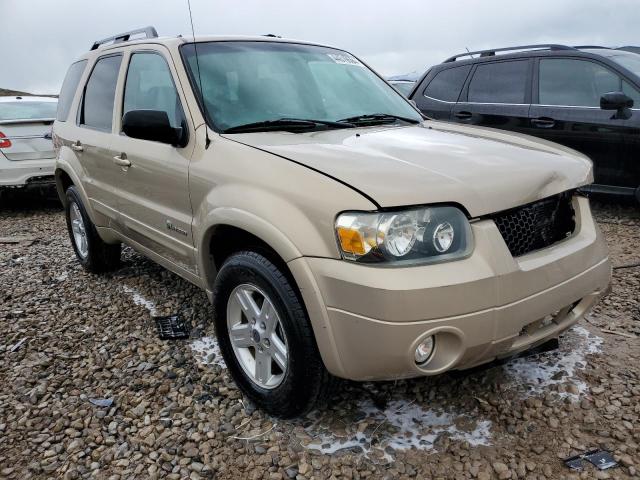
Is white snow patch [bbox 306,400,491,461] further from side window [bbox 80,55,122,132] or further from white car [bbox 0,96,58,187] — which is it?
white car [bbox 0,96,58,187]

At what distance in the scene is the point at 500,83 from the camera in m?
6.25

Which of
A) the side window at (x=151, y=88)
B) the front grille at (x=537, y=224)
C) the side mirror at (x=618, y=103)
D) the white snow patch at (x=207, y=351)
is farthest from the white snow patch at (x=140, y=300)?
the side mirror at (x=618, y=103)

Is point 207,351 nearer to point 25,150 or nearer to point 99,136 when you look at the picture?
point 99,136

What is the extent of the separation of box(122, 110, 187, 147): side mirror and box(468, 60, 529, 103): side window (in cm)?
445

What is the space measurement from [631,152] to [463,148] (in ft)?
12.3

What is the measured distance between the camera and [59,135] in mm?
4590

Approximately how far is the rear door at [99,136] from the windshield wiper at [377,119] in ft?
5.26

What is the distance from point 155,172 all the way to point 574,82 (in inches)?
181

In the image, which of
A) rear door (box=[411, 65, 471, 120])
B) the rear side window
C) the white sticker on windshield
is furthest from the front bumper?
rear door (box=[411, 65, 471, 120])

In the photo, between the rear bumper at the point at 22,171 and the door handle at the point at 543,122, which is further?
the rear bumper at the point at 22,171

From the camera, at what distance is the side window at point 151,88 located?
3.03 m

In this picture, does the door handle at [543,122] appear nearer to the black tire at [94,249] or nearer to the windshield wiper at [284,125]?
the windshield wiper at [284,125]

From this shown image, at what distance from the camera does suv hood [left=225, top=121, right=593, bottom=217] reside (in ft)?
6.72

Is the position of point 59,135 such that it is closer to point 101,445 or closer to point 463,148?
point 101,445
